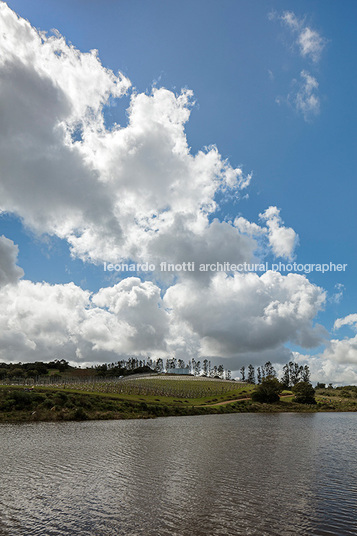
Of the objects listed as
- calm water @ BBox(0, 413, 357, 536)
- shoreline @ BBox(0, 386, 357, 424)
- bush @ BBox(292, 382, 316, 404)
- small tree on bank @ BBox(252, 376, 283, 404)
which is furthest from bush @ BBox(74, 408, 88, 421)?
bush @ BBox(292, 382, 316, 404)

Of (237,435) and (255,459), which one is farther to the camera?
(237,435)

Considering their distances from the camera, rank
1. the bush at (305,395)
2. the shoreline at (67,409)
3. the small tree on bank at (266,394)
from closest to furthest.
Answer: the shoreline at (67,409)
the small tree on bank at (266,394)
the bush at (305,395)

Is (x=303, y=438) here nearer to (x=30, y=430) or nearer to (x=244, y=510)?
(x=244, y=510)

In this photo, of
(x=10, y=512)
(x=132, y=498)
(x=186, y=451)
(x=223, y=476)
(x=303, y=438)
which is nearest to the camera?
(x=10, y=512)

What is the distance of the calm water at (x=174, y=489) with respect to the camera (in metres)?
17.4

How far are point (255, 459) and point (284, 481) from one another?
8674 mm

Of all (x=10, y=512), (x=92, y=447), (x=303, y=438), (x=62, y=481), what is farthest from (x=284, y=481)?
(x=303, y=438)

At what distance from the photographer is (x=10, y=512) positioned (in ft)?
62.4

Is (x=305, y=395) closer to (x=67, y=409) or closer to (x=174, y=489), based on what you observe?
(x=67, y=409)

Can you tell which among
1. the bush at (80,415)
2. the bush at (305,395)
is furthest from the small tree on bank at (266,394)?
the bush at (80,415)

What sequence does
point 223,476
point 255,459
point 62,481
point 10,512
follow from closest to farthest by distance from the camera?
point 10,512, point 62,481, point 223,476, point 255,459

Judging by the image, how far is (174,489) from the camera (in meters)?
23.8

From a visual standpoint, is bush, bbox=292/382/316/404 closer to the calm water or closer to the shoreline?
the shoreline

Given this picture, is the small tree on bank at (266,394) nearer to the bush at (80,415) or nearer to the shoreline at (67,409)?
the shoreline at (67,409)
